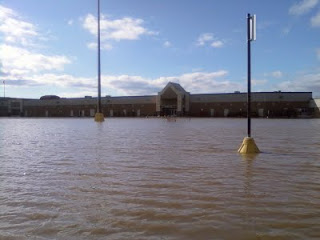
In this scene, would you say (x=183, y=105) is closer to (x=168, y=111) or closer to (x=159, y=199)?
(x=168, y=111)

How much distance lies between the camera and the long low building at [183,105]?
91688 millimetres

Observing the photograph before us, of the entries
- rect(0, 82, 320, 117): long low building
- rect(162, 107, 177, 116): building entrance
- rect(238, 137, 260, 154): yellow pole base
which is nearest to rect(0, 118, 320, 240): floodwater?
rect(238, 137, 260, 154): yellow pole base

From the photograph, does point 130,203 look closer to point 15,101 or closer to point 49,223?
point 49,223

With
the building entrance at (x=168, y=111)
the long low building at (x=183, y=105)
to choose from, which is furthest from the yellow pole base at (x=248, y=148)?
the building entrance at (x=168, y=111)

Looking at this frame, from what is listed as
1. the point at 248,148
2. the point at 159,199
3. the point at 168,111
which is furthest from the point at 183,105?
the point at 159,199

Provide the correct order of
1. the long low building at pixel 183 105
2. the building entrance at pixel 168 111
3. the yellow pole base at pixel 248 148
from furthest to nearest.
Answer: the building entrance at pixel 168 111 → the long low building at pixel 183 105 → the yellow pole base at pixel 248 148

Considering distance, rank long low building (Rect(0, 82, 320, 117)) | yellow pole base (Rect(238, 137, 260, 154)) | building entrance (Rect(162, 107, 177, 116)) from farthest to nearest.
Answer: building entrance (Rect(162, 107, 177, 116)) < long low building (Rect(0, 82, 320, 117)) < yellow pole base (Rect(238, 137, 260, 154))

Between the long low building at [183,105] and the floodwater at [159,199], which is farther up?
the long low building at [183,105]

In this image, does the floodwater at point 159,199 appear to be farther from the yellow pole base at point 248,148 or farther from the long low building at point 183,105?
the long low building at point 183,105

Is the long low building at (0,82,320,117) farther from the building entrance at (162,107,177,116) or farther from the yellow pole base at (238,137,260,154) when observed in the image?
the yellow pole base at (238,137,260,154)

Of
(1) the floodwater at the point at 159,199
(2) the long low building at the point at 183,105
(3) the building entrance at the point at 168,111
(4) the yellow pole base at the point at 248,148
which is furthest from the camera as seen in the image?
(3) the building entrance at the point at 168,111

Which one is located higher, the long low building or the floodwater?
the long low building

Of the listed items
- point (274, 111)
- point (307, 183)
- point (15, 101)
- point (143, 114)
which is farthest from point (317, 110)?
point (15, 101)

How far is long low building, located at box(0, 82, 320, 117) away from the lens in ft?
301
